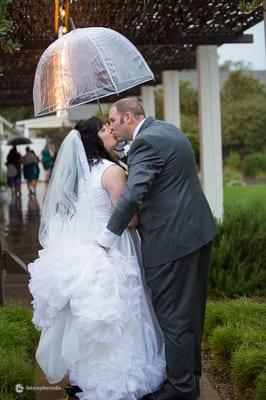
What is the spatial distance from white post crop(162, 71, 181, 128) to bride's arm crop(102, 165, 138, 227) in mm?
12930

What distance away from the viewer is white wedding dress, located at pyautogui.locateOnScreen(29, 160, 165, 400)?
4.42m

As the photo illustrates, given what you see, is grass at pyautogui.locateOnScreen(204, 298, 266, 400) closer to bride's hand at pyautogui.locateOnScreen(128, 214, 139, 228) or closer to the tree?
bride's hand at pyautogui.locateOnScreen(128, 214, 139, 228)

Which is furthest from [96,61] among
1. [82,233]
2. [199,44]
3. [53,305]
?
[199,44]

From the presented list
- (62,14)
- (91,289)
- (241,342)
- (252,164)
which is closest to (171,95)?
(62,14)

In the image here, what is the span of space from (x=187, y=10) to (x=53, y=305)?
6908mm

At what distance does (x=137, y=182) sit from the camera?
433cm

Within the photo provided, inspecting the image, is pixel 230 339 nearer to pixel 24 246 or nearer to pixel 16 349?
pixel 16 349

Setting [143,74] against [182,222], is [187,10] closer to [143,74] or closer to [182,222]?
[143,74]

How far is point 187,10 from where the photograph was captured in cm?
1035

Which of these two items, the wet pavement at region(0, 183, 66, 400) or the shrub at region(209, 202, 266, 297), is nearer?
the wet pavement at region(0, 183, 66, 400)

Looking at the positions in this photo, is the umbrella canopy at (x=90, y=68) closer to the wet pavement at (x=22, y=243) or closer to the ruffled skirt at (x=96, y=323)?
the ruffled skirt at (x=96, y=323)

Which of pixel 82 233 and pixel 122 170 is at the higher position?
pixel 122 170

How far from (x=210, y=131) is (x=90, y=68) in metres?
7.97

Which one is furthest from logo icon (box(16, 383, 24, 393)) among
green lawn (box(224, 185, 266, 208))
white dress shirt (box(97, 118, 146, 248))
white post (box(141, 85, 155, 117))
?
white post (box(141, 85, 155, 117))
